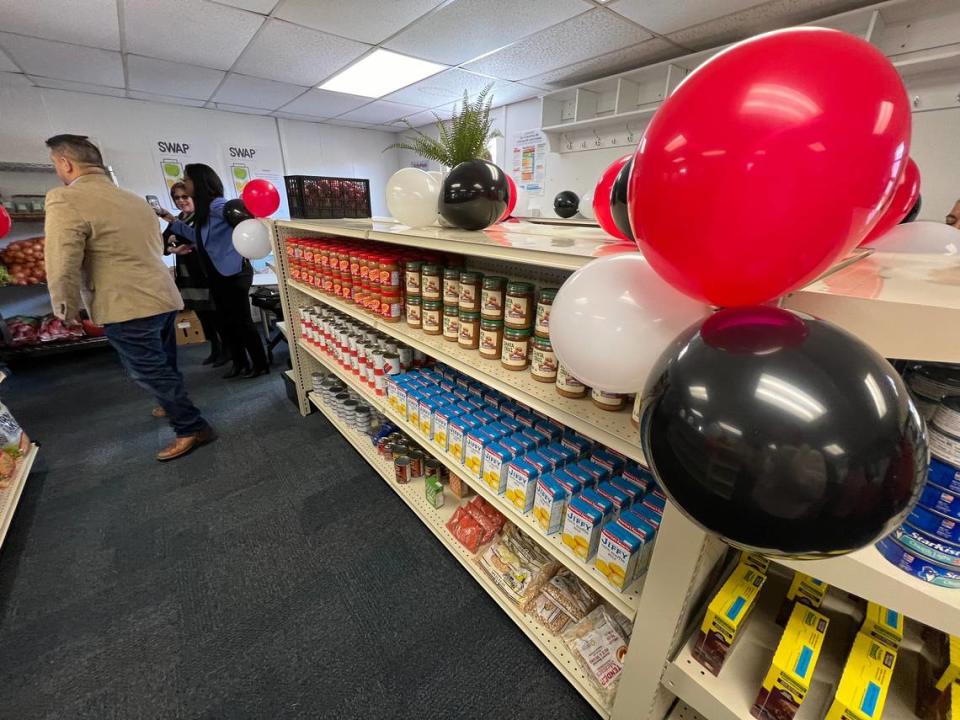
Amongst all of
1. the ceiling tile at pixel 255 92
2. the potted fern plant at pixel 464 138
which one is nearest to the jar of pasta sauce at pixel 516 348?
the potted fern plant at pixel 464 138

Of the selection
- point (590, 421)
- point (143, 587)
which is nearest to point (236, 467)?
point (143, 587)

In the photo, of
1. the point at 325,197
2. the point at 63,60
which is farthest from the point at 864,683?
the point at 63,60

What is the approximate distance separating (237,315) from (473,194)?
292cm

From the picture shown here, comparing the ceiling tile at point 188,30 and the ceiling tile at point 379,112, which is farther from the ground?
the ceiling tile at point 379,112

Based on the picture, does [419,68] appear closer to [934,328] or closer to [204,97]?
[204,97]

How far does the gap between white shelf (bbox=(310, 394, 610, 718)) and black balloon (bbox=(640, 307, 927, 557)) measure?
3.40 ft

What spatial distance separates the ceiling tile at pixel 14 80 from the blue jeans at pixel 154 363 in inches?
140

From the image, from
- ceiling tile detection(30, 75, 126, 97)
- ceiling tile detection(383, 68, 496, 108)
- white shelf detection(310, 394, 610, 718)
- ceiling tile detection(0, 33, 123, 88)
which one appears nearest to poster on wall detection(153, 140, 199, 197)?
ceiling tile detection(30, 75, 126, 97)

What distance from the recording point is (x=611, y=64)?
3.45 m

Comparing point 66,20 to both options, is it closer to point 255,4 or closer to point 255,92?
point 255,4

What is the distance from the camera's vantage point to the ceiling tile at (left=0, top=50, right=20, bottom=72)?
3121mm

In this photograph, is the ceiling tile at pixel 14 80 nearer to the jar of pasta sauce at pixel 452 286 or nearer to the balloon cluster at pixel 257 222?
the balloon cluster at pixel 257 222

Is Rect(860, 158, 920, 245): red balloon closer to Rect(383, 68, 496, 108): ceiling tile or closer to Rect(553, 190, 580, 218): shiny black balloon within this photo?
Rect(553, 190, 580, 218): shiny black balloon

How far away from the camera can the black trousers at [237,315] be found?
3.15 meters
